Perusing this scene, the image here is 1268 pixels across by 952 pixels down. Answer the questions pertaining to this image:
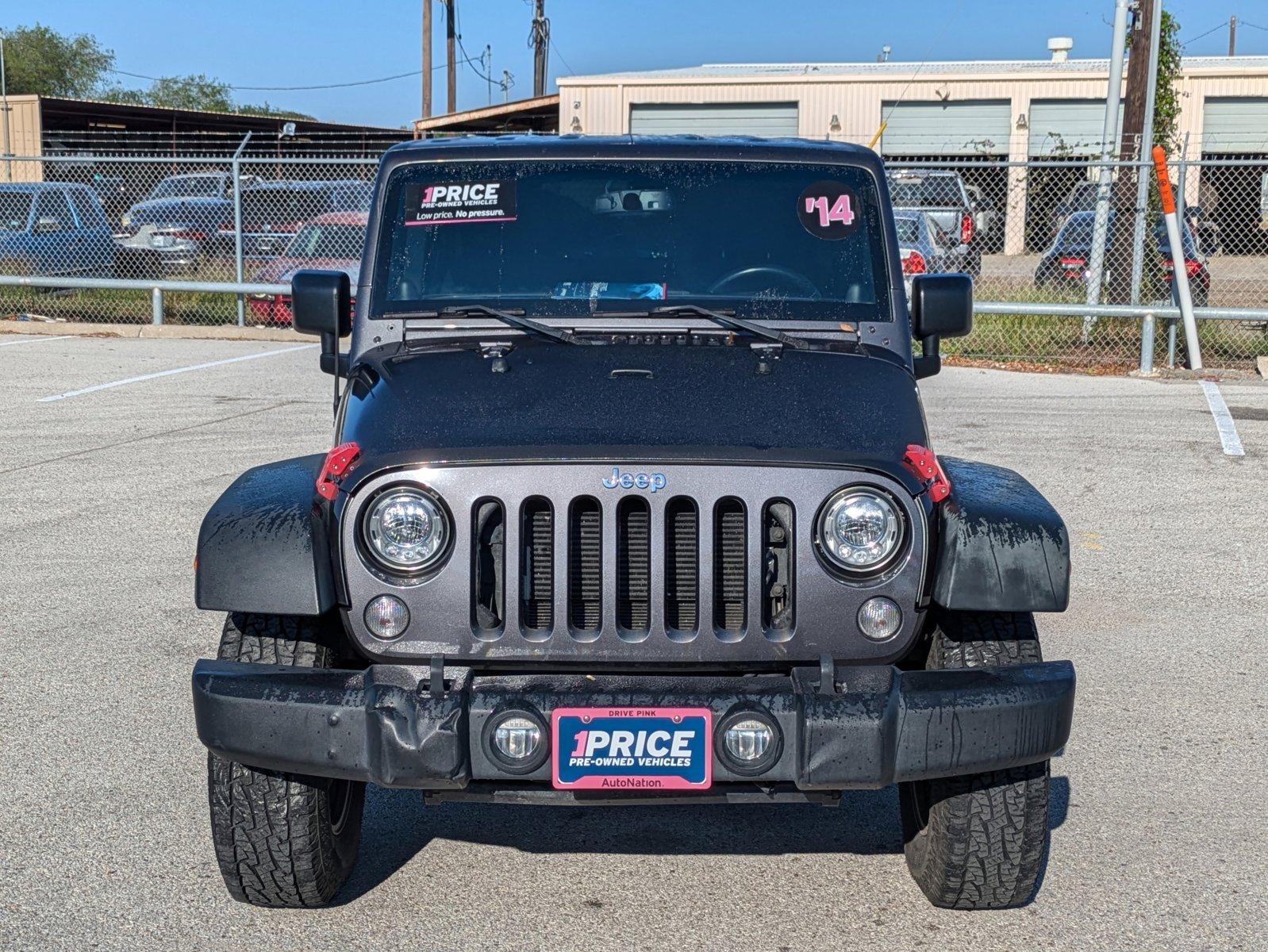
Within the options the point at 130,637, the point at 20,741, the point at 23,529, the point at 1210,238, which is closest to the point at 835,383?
the point at 20,741

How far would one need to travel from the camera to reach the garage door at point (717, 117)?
36.2 meters

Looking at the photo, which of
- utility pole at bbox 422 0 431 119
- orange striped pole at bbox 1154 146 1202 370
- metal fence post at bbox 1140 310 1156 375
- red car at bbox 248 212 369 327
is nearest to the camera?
orange striped pole at bbox 1154 146 1202 370

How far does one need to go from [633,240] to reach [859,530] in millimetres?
1437

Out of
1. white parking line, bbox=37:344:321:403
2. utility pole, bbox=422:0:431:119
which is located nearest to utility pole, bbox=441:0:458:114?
utility pole, bbox=422:0:431:119

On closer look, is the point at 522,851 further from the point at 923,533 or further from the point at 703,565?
the point at 923,533

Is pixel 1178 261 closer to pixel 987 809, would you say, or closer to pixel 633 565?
pixel 987 809

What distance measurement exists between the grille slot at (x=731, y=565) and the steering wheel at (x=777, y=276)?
4.00ft

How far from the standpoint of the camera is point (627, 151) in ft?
15.0

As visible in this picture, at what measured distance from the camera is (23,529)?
7695mm

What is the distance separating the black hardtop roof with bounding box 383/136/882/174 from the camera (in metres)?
4.55

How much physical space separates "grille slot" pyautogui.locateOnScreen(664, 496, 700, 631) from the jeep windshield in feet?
3.57

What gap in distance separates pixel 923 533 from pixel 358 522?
4.15 feet

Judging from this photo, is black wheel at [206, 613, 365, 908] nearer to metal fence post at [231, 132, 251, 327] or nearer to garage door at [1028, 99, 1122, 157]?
metal fence post at [231, 132, 251, 327]

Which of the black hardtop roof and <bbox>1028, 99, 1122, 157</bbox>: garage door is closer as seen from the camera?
the black hardtop roof
